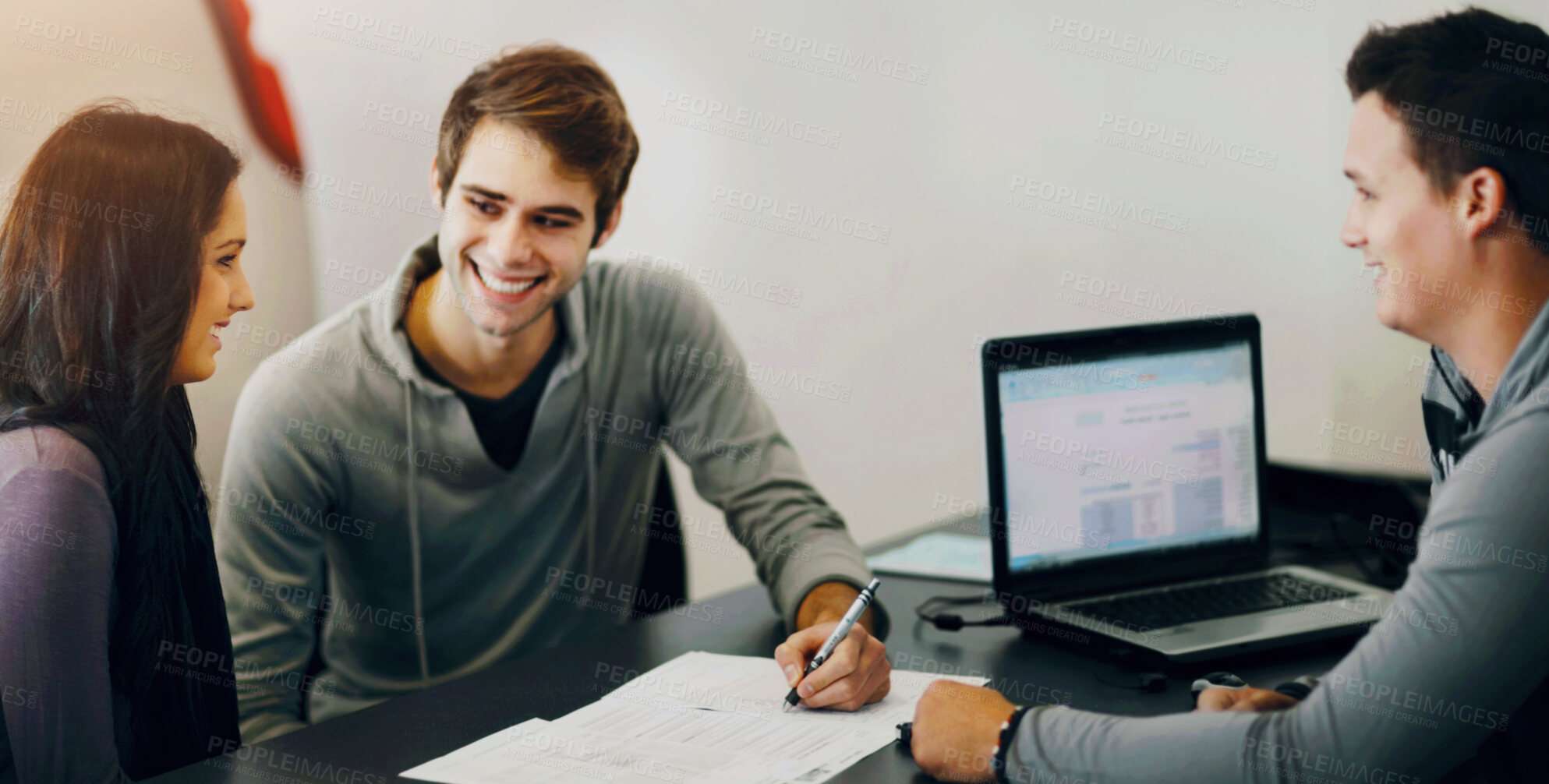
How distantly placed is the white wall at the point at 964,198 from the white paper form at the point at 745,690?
4.37 feet

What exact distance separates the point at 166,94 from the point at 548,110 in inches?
23.2

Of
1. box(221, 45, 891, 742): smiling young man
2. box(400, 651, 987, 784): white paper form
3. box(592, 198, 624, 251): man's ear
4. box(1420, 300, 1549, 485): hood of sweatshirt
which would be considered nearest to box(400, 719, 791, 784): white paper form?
box(400, 651, 987, 784): white paper form

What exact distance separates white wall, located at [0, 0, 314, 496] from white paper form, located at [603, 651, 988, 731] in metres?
0.66

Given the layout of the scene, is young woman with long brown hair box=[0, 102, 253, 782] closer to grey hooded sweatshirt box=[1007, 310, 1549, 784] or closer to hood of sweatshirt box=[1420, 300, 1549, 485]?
grey hooded sweatshirt box=[1007, 310, 1549, 784]

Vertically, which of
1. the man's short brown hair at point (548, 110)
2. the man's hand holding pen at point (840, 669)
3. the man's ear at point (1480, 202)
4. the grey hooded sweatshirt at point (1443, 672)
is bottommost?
the man's hand holding pen at point (840, 669)

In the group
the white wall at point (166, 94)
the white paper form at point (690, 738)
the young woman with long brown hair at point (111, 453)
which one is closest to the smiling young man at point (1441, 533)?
the white paper form at point (690, 738)

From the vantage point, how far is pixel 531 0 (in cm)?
232

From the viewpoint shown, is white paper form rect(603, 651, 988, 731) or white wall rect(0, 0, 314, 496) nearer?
white paper form rect(603, 651, 988, 731)

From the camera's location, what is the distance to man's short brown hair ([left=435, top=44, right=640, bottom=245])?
6.23 feet

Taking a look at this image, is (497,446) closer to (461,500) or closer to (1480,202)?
(461,500)

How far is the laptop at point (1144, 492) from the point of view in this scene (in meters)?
1.57

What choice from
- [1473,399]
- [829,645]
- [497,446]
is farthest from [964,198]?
[829,645]

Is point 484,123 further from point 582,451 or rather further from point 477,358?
point 582,451

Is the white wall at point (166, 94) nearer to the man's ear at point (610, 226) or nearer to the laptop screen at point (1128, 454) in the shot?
the man's ear at point (610, 226)
